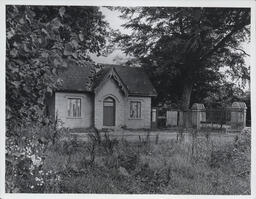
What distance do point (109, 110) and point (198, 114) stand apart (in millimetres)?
5413

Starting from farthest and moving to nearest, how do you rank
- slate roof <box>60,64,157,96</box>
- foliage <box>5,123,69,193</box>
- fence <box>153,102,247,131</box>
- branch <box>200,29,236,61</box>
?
slate roof <box>60,64,157,96</box>, fence <box>153,102,247,131</box>, branch <box>200,29,236,61</box>, foliage <box>5,123,69,193</box>

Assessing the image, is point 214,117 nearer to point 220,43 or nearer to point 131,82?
point 220,43

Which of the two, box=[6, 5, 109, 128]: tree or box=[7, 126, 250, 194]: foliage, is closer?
box=[6, 5, 109, 128]: tree

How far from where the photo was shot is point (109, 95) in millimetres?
15867

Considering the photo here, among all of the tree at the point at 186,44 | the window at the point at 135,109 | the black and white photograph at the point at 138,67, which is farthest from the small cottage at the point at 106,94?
the black and white photograph at the point at 138,67

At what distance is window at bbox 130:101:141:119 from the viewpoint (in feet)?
48.5

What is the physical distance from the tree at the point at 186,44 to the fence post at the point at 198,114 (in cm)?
34

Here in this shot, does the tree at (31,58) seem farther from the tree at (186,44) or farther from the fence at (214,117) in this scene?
the fence at (214,117)

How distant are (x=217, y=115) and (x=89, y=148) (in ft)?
18.0

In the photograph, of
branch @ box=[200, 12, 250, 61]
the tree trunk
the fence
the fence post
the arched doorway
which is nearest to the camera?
branch @ box=[200, 12, 250, 61]

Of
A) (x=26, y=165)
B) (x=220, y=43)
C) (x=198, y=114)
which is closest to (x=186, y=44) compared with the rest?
(x=220, y=43)

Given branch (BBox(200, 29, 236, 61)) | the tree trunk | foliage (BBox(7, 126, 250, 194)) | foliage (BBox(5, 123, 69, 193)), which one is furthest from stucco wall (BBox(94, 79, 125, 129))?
foliage (BBox(5, 123, 69, 193))

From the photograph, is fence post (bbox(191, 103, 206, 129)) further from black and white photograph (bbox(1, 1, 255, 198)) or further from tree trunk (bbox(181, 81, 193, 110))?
tree trunk (bbox(181, 81, 193, 110))

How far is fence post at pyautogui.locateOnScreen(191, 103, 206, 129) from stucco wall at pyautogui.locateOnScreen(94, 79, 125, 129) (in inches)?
159
